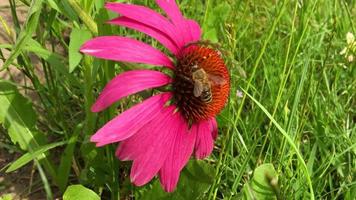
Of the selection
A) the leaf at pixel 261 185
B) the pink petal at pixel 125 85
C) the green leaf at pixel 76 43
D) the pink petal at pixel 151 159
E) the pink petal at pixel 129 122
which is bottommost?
the leaf at pixel 261 185

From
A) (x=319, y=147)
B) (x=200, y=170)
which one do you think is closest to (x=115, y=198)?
(x=200, y=170)

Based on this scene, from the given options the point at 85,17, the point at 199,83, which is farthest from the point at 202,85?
the point at 85,17

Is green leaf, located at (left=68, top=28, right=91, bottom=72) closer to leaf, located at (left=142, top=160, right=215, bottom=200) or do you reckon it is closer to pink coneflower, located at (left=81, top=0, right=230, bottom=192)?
pink coneflower, located at (left=81, top=0, right=230, bottom=192)

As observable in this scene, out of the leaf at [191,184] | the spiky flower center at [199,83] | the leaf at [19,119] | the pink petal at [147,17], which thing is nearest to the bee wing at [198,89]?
the spiky flower center at [199,83]

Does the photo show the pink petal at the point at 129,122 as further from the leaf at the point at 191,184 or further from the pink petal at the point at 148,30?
the leaf at the point at 191,184

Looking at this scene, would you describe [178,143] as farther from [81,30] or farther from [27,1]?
[27,1]

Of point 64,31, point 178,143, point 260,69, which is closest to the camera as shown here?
point 178,143
